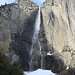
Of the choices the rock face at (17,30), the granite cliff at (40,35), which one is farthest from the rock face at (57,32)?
the rock face at (17,30)

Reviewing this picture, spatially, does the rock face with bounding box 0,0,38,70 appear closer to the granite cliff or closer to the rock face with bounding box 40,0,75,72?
the granite cliff

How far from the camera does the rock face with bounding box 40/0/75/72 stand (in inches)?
965

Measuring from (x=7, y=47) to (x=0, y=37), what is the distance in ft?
5.68

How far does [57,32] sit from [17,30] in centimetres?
621

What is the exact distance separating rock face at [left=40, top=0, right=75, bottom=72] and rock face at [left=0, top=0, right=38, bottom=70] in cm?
202

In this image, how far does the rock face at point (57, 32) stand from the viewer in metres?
24.5

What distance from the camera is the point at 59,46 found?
2508 centimetres

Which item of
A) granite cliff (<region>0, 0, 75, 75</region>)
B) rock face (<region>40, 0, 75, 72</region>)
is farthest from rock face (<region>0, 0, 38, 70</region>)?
rock face (<region>40, 0, 75, 72</region>)

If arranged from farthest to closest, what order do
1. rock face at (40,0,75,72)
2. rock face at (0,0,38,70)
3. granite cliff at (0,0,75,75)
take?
rock face at (40,0,75,72), granite cliff at (0,0,75,75), rock face at (0,0,38,70)

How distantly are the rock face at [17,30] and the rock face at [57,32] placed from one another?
2.02 meters

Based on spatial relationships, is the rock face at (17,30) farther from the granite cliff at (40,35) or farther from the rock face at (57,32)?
the rock face at (57,32)

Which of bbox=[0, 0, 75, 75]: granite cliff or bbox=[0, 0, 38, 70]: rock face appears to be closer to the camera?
bbox=[0, 0, 38, 70]: rock face

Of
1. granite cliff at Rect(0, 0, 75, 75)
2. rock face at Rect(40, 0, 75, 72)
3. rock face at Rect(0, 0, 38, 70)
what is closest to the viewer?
rock face at Rect(0, 0, 38, 70)

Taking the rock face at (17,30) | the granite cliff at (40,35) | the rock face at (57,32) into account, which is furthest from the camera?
the rock face at (57,32)
